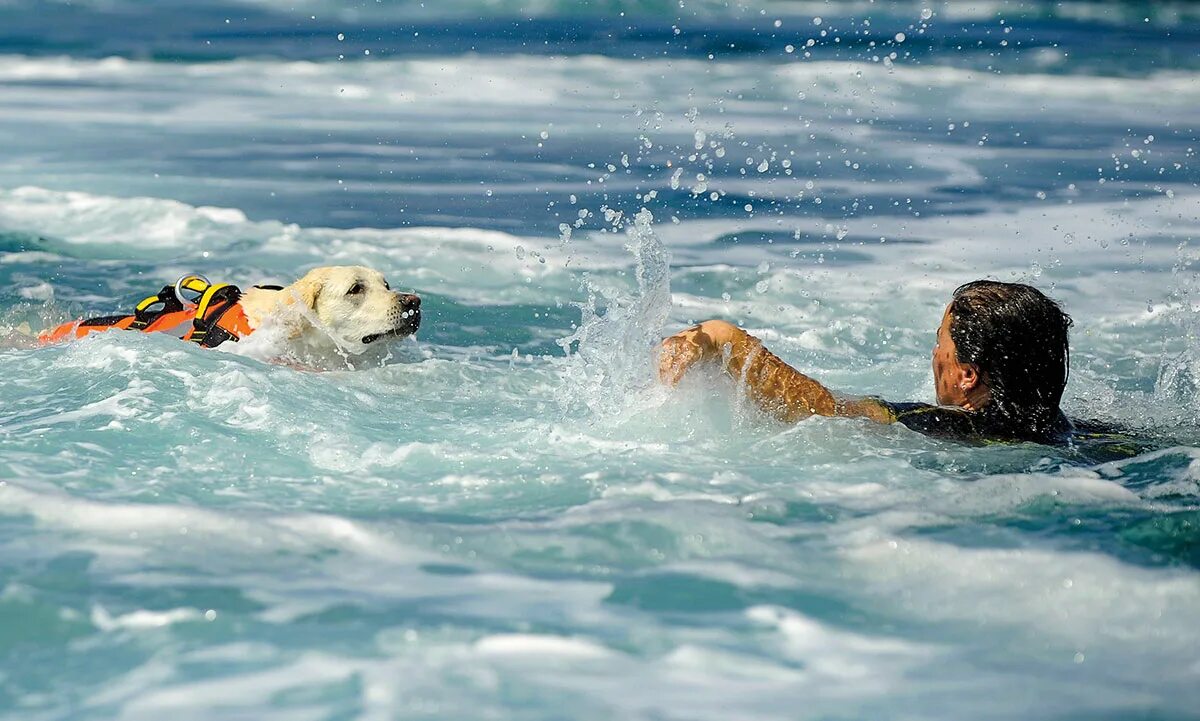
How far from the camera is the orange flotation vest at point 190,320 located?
7383 mm

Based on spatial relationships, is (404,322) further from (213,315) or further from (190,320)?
(190,320)

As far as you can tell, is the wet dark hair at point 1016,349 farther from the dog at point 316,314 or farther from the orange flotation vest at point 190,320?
the orange flotation vest at point 190,320

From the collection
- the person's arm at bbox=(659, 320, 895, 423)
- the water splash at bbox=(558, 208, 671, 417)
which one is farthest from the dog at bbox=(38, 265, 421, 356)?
the person's arm at bbox=(659, 320, 895, 423)

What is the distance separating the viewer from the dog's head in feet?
23.5

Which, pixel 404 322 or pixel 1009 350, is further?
pixel 404 322

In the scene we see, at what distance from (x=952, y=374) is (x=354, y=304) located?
11.1 ft

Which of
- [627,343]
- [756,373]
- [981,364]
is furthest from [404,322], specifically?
[981,364]

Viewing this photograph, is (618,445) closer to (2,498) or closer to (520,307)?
(2,498)

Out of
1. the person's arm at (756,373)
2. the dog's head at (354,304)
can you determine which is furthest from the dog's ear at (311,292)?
the person's arm at (756,373)

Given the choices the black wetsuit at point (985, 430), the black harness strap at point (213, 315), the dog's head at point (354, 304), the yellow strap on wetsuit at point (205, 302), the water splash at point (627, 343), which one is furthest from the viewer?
the yellow strap on wetsuit at point (205, 302)

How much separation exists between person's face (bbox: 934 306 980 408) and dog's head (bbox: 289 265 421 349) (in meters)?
3.03

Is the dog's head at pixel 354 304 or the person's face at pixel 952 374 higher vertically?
the dog's head at pixel 354 304

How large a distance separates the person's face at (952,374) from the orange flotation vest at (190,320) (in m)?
3.92

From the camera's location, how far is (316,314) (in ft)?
Answer: 23.7
